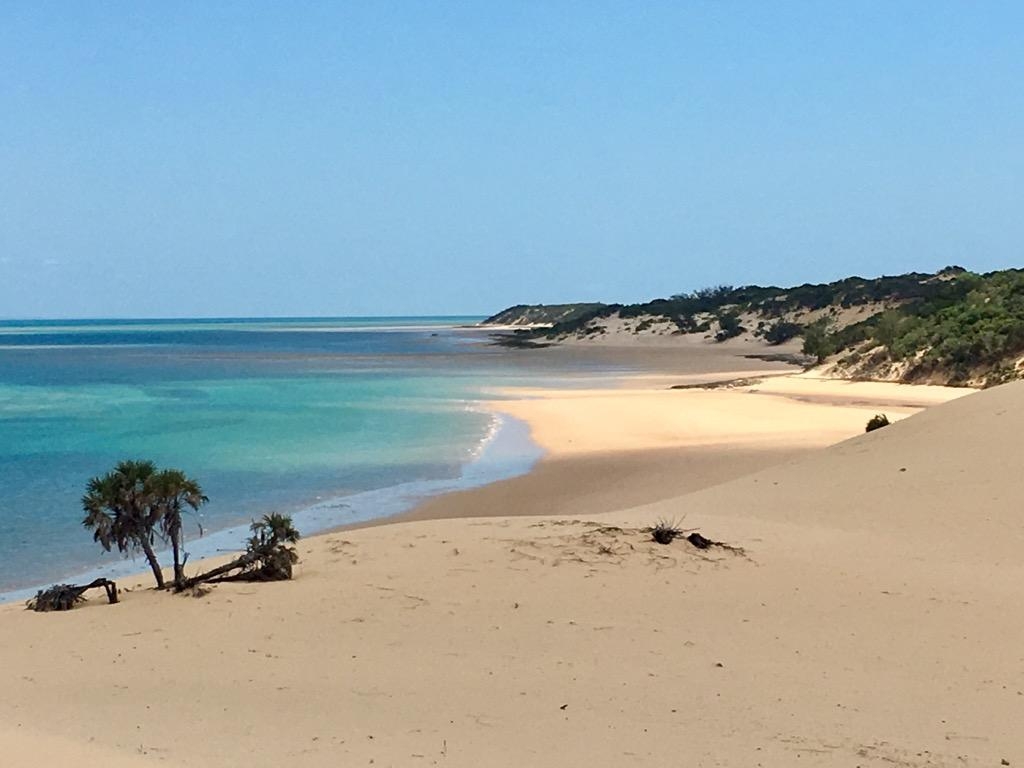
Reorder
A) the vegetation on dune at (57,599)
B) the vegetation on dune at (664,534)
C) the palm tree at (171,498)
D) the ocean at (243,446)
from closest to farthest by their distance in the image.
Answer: the vegetation on dune at (57,599)
the palm tree at (171,498)
the vegetation on dune at (664,534)
the ocean at (243,446)

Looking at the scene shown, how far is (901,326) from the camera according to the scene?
4512 centimetres

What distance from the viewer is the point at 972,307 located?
137 ft

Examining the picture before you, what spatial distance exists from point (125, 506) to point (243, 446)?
17582mm

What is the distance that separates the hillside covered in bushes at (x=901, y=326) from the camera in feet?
120

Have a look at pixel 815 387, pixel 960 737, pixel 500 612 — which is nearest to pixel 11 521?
pixel 500 612

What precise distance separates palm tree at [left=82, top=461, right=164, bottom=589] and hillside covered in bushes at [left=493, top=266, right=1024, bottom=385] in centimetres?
3067

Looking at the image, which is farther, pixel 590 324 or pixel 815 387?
pixel 590 324

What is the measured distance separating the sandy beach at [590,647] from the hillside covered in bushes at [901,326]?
23.9 m

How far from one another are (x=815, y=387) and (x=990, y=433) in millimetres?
26129

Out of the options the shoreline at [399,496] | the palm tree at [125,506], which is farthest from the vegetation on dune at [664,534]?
the shoreline at [399,496]

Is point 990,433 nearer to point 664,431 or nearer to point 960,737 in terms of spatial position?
point 960,737

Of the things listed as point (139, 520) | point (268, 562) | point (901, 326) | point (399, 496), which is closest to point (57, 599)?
point (139, 520)

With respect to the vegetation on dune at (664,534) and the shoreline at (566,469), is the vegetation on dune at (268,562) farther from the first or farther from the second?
the vegetation on dune at (664,534)

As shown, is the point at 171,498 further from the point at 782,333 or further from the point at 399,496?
the point at 782,333
